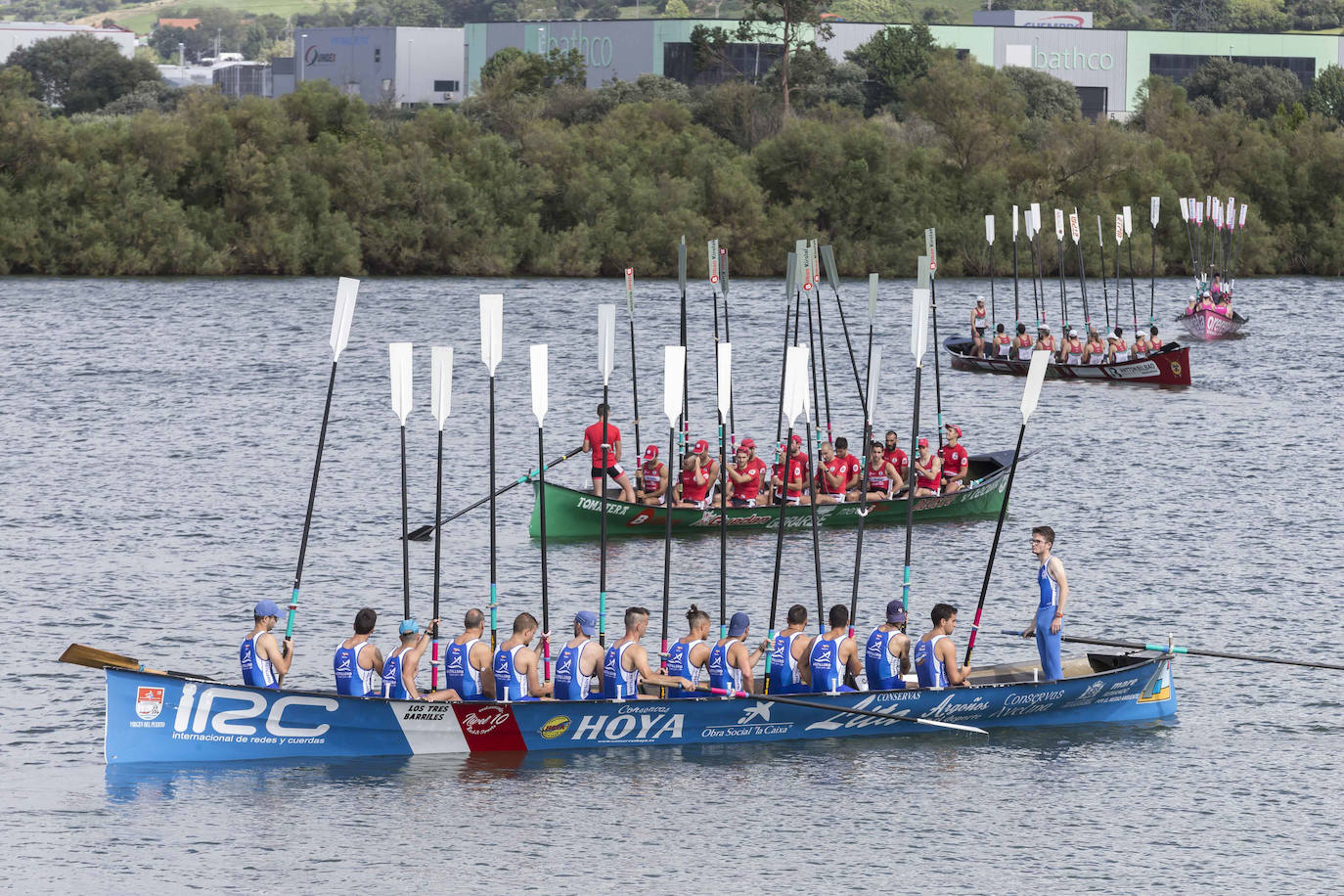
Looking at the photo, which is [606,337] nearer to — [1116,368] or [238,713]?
[238,713]

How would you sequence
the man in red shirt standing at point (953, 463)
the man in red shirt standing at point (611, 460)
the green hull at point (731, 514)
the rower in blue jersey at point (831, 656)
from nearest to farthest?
the rower in blue jersey at point (831, 656) → the man in red shirt standing at point (611, 460) → the green hull at point (731, 514) → the man in red shirt standing at point (953, 463)

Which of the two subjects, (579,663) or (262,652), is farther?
(579,663)

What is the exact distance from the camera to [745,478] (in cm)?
2998

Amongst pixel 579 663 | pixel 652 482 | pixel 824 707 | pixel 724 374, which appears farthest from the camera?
pixel 652 482

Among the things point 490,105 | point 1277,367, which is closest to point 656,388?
point 1277,367

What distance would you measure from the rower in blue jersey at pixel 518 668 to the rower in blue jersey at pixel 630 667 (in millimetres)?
706

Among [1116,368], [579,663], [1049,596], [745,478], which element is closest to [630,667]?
[579,663]

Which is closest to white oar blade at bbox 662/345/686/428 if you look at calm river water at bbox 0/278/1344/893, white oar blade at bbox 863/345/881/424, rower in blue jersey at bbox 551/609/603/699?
white oar blade at bbox 863/345/881/424

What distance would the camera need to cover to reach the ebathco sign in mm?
106562

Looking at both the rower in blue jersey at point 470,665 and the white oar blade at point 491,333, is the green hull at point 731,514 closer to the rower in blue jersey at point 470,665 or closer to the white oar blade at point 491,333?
the white oar blade at point 491,333

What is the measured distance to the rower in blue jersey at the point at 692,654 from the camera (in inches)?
755

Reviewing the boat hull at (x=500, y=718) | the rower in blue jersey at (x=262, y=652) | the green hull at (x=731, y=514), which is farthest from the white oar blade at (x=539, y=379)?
the green hull at (x=731, y=514)

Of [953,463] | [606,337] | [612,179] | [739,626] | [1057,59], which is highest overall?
[1057,59]

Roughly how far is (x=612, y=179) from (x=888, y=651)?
61.2 meters
